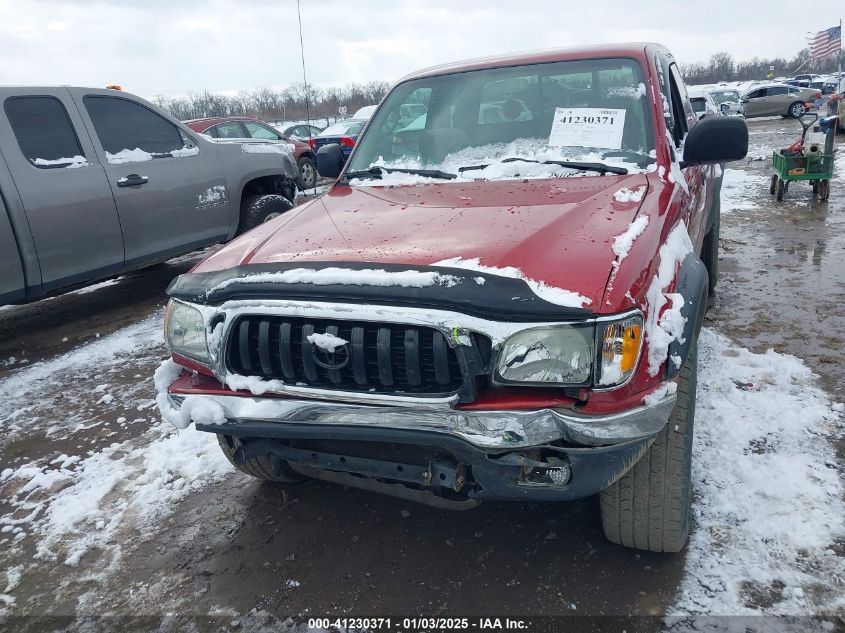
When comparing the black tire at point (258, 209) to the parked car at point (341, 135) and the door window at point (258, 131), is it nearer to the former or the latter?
the door window at point (258, 131)

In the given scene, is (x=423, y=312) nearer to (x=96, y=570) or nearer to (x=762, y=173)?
(x=96, y=570)

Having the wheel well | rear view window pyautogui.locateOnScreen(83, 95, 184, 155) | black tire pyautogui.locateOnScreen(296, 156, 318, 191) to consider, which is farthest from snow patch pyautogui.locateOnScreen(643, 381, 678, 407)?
black tire pyautogui.locateOnScreen(296, 156, 318, 191)

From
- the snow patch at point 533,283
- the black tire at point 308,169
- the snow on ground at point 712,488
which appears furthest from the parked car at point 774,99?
the snow patch at point 533,283

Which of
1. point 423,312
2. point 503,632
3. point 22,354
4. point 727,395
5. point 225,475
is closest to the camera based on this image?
point 423,312

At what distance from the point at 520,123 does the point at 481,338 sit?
5.22 feet

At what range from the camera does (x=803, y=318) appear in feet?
14.7

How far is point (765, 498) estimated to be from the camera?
2.49m

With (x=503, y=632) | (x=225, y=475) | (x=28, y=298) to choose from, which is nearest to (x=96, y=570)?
(x=225, y=475)

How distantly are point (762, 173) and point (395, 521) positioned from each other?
485 inches

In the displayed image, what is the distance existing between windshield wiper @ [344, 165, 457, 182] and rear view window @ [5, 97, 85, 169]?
295cm

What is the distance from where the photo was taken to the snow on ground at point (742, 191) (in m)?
9.07

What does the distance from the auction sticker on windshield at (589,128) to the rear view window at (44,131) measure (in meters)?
4.01

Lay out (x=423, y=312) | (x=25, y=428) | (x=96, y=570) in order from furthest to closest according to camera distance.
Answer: (x=25, y=428)
(x=96, y=570)
(x=423, y=312)

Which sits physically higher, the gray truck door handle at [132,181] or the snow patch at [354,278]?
the gray truck door handle at [132,181]
